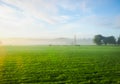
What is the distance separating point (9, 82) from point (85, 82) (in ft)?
20.5

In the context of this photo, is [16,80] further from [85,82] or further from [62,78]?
[85,82]

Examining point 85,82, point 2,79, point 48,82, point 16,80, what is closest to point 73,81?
point 85,82

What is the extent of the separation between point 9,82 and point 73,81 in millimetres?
5320

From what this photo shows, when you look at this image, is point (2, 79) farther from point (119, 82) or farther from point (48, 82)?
point (119, 82)

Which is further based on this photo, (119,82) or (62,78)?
(62,78)

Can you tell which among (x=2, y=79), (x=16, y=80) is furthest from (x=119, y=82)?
(x=2, y=79)

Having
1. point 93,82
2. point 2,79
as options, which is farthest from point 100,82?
point 2,79

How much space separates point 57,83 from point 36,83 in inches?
66.3

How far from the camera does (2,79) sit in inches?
711

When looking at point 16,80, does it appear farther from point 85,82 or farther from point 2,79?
point 85,82

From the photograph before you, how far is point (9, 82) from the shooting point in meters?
16.8

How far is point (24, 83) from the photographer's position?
16.5m

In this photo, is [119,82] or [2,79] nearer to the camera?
[119,82]

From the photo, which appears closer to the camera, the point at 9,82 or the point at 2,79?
the point at 9,82
